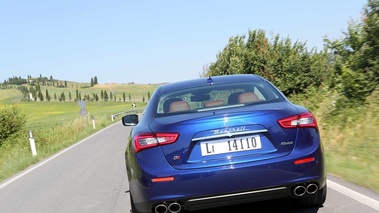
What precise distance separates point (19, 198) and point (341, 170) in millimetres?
5025

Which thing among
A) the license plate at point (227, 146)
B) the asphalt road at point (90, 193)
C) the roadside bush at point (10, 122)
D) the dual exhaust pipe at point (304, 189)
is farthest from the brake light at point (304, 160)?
the roadside bush at point (10, 122)

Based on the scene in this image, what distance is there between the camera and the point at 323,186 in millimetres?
4555

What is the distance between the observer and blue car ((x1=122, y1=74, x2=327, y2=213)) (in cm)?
392

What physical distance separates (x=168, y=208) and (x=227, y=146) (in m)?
0.78

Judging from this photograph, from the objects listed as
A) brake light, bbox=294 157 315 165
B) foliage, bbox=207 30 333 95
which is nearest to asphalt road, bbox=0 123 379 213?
brake light, bbox=294 157 315 165

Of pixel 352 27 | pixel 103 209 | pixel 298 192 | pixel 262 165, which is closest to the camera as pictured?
pixel 262 165

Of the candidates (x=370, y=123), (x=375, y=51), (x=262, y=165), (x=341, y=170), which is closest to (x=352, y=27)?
(x=375, y=51)

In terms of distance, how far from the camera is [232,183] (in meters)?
3.90

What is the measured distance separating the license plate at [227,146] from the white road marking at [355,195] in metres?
1.62

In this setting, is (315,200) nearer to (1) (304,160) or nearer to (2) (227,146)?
(1) (304,160)

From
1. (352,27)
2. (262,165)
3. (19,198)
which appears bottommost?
(19,198)

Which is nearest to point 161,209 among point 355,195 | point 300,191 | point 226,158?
point 226,158

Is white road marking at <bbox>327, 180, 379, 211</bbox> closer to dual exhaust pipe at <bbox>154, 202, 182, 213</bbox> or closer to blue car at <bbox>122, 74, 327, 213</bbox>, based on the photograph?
blue car at <bbox>122, 74, 327, 213</bbox>

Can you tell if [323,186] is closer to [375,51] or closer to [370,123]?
[370,123]
